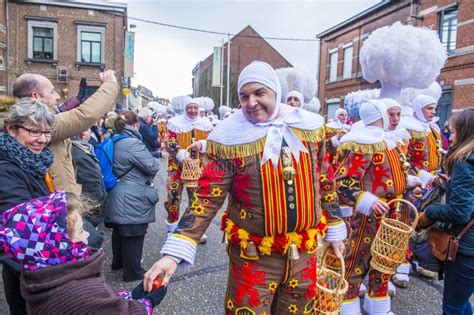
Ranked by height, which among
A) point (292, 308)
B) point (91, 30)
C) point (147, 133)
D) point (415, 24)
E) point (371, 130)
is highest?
point (91, 30)

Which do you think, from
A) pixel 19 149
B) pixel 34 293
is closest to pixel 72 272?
pixel 34 293

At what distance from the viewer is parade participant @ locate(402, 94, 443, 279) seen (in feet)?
14.7

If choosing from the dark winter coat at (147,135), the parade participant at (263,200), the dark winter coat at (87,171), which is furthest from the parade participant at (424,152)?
the dark winter coat at (147,135)

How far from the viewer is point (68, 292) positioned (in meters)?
1.61

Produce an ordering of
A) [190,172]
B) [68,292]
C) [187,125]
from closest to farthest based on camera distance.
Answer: [68,292]
[190,172]
[187,125]

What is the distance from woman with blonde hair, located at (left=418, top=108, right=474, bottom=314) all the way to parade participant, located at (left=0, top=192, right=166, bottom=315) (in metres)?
2.25

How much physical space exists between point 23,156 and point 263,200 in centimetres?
132

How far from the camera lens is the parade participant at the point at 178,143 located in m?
5.80

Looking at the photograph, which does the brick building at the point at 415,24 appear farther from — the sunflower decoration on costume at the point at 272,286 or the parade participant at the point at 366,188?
the sunflower decoration on costume at the point at 272,286

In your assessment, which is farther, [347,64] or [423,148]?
[347,64]

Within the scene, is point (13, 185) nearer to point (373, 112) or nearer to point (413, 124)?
point (373, 112)

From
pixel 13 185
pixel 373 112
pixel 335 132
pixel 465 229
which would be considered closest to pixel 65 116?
pixel 13 185

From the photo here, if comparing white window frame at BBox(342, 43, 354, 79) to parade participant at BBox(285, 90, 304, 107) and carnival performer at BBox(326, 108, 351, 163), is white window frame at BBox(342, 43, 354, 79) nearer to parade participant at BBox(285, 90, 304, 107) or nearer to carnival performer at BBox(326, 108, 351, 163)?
carnival performer at BBox(326, 108, 351, 163)

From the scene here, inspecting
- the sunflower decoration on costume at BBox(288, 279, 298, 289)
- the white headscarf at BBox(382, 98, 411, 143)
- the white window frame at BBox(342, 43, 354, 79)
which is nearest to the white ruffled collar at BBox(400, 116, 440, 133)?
the white headscarf at BBox(382, 98, 411, 143)
